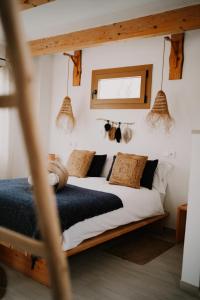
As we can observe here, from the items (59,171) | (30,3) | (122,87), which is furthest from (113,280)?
(122,87)

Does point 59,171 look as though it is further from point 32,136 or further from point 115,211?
point 32,136

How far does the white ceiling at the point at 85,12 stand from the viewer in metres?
3.04

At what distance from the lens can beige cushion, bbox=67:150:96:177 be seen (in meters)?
4.15

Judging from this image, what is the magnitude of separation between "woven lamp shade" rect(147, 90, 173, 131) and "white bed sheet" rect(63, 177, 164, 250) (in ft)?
3.09

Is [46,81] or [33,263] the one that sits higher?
[46,81]

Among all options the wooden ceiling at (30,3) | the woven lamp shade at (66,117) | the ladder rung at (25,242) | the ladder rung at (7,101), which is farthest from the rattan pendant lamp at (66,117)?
the ladder rung at (7,101)

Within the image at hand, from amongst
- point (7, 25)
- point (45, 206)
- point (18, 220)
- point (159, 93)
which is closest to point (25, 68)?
point (7, 25)

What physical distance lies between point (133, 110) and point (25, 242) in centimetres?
376

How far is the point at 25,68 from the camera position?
1.69 feet

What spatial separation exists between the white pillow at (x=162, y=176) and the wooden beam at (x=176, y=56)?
1192 mm

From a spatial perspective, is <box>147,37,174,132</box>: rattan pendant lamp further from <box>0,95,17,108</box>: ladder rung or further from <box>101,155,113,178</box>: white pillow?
<box>0,95,17,108</box>: ladder rung

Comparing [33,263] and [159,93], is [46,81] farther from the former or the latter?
[33,263]

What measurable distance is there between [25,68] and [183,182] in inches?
140

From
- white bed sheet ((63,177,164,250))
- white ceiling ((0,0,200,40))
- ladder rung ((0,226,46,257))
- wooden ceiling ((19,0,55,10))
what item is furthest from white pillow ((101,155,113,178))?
ladder rung ((0,226,46,257))
